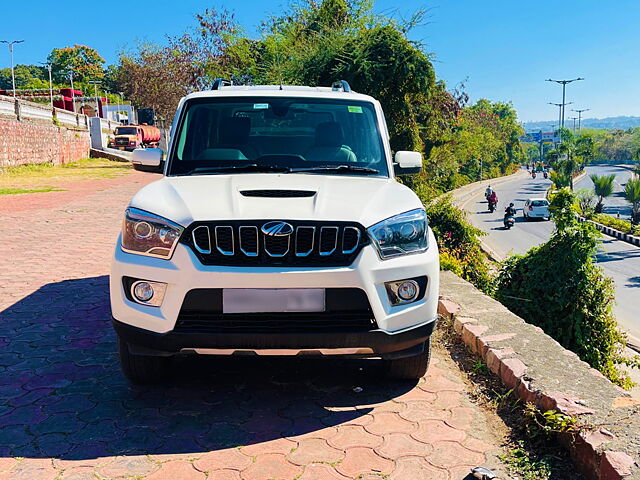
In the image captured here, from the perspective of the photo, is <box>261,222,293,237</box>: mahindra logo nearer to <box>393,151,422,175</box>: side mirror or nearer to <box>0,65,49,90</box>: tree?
<box>393,151,422,175</box>: side mirror

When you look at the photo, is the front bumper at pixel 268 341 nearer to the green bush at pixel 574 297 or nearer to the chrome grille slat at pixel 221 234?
the chrome grille slat at pixel 221 234

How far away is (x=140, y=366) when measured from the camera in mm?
3729

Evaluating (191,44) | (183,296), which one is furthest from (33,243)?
(191,44)

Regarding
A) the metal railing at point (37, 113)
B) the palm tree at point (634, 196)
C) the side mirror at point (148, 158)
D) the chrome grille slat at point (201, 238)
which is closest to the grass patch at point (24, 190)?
the metal railing at point (37, 113)

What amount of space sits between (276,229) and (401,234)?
2.31 ft

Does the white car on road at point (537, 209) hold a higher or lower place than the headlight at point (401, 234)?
lower

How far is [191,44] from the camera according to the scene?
3778 cm

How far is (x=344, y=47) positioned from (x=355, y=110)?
8813 mm

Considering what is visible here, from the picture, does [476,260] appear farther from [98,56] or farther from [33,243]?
[98,56]

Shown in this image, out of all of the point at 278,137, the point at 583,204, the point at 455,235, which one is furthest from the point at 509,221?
the point at 278,137

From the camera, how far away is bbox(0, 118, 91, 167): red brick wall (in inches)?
1163

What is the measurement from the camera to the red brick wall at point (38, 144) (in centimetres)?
2953

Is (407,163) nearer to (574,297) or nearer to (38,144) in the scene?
(574,297)

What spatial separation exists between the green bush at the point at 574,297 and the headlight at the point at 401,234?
3187 mm
